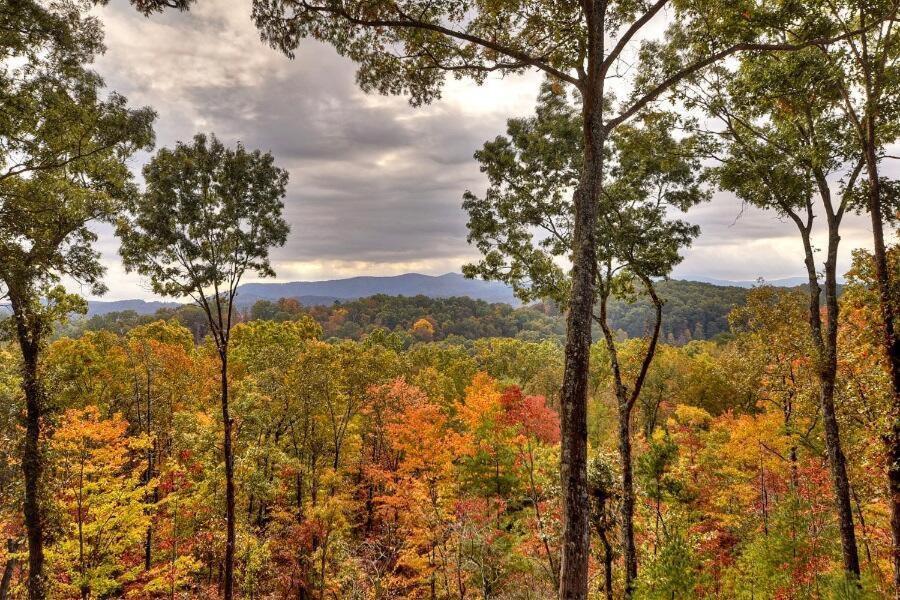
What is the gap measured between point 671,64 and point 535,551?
18.3m

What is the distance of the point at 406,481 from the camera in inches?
788

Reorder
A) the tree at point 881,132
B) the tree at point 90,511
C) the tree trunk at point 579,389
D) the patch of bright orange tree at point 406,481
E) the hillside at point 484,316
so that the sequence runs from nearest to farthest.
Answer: the tree trunk at point 579,389 → the tree at point 881,132 → the patch of bright orange tree at point 406,481 → the tree at point 90,511 → the hillside at point 484,316

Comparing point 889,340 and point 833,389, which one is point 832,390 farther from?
point 889,340

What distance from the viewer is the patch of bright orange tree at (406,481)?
1194 centimetres

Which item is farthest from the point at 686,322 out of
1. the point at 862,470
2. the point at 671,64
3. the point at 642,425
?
the point at 671,64

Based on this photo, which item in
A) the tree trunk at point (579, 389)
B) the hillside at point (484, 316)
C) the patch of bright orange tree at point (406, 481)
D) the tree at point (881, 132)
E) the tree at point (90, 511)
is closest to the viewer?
the tree trunk at point (579, 389)

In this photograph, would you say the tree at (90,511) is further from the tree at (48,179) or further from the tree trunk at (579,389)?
the tree trunk at (579,389)

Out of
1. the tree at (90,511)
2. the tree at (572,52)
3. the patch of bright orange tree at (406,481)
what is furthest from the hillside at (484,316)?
the tree at (572,52)

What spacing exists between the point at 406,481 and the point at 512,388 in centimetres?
757

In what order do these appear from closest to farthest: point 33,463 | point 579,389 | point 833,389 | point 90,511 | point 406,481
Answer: point 579,389 → point 833,389 → point 33,463 → point 90,511 → point 406,481

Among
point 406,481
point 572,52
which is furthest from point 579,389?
point 406,481

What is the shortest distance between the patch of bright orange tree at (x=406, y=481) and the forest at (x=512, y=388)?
0.16 metres

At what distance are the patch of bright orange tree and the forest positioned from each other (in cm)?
16

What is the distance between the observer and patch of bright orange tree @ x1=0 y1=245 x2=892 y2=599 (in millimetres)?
11938
